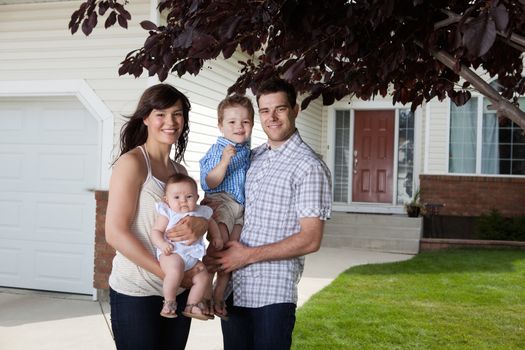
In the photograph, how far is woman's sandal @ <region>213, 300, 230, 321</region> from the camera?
262 cm

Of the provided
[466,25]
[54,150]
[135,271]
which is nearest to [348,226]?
[54,150]

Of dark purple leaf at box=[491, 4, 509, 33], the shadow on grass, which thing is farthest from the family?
the shadow on grass

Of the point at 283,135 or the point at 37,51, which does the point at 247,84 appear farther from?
the point at 37,51

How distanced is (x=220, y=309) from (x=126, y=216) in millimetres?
595

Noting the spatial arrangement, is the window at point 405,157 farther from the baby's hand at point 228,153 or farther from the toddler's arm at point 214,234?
the toddler's arm at point 214,234

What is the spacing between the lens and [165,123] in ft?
8.60

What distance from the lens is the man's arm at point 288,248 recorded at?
8.28 ft

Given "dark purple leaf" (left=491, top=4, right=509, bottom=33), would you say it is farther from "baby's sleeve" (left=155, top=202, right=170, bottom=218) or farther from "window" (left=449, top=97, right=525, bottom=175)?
"window" (left=449, top=97, right=525, bottom=175)

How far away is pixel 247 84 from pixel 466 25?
190cm

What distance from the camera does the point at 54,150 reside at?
7551 mm

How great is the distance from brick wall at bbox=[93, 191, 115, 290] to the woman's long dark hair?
4.31 meters

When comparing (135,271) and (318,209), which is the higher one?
(318,209)

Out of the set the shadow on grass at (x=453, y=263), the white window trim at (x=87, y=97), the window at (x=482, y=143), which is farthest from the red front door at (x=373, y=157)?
the white window trim at (x=87, y=97)

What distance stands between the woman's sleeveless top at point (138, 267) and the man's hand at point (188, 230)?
118 millimetres
